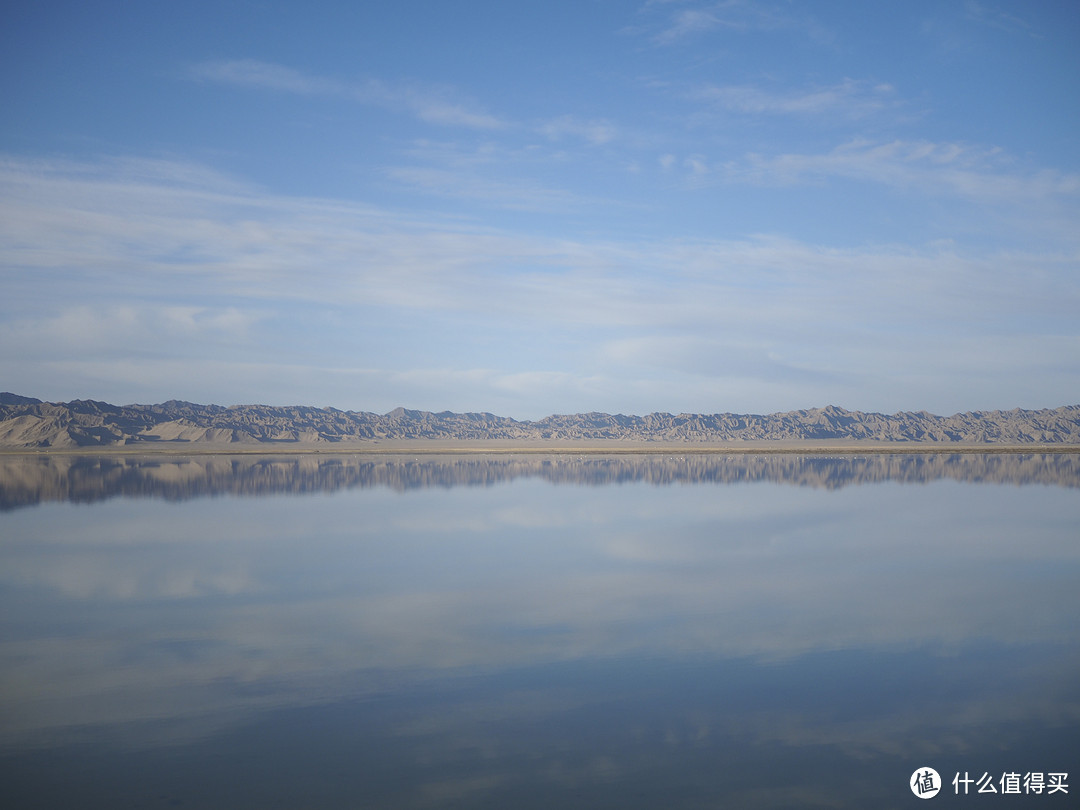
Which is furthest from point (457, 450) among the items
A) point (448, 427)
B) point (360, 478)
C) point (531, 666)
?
point (531, 666)

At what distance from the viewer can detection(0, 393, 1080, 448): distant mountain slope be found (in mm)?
114312

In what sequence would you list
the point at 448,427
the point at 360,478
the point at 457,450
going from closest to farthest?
1. the point at 360,478
2. the point at 457,450
3. the point at 448,427

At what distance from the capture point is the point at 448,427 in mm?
188250

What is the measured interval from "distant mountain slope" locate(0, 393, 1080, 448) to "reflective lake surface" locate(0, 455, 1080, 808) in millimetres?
103422

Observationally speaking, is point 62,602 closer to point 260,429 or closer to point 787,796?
point 787,796

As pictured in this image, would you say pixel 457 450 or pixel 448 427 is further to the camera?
pixel 448 427

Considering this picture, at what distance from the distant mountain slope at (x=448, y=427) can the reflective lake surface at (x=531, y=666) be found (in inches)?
4072

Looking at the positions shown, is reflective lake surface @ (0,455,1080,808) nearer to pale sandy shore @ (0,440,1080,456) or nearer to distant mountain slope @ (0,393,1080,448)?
pale sandy shore @ (0,440,1080,456)

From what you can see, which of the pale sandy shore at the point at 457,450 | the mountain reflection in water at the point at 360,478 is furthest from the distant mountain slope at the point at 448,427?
the mountain reflection in water at the point at 360,478

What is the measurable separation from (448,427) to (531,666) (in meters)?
180

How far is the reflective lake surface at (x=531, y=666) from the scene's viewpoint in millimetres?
6777

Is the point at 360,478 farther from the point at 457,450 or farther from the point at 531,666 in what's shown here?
the point at 457,450

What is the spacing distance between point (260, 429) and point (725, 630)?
14138 cm

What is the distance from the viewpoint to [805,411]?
623ft
